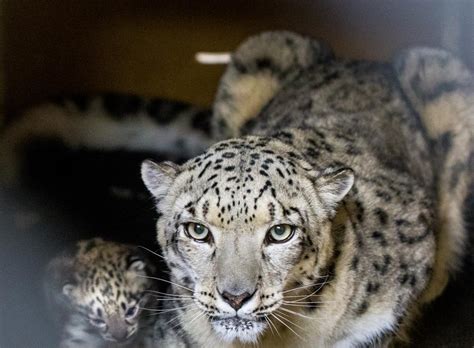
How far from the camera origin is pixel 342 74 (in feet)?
9.68

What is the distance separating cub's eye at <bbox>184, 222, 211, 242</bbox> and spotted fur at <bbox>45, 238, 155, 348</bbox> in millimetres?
582

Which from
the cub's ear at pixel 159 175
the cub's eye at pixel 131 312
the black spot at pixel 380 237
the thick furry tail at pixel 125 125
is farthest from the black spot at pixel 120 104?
the black spot at pixel 380 237

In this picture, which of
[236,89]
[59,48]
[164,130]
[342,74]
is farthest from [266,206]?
[59,48]

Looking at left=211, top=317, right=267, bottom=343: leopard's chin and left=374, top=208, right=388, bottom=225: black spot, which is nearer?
left=211, top=317, right=267, bottom=343: leopard's chin

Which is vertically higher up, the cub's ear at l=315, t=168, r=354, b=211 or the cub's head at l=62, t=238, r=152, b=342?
the cub's ear at l=315, t=168, r=354, b=211

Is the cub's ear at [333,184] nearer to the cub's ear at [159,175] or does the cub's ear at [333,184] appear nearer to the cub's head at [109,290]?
the cub's ear at [159,175]

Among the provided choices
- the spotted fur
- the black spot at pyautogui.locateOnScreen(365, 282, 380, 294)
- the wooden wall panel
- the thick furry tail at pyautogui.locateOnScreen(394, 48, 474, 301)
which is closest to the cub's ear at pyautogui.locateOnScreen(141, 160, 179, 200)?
the spotted fur

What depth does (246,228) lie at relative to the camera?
6.14ft

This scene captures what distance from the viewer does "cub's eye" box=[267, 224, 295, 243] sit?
1.89 meters

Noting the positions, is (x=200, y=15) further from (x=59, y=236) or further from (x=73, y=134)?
(x=59, y=236)

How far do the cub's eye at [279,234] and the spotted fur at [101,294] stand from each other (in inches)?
28.3

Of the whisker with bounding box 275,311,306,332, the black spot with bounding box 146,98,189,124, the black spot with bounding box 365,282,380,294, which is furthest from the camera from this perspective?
the black spot with bounding box 146,98,189,124

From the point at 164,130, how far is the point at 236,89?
0.39 m

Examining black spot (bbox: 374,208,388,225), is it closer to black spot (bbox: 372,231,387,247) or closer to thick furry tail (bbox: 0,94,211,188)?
black spot (bbox: 372,231,387,247)
